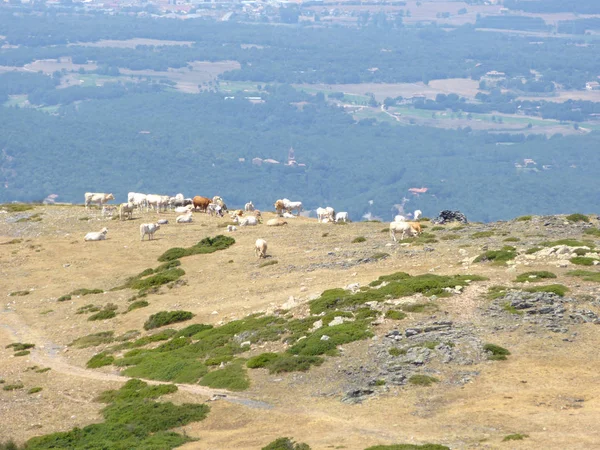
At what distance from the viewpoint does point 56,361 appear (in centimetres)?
4856

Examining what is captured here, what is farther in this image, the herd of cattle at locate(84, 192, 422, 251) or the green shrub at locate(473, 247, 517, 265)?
the herd of cattle at locate(84, 192, 422, 251)

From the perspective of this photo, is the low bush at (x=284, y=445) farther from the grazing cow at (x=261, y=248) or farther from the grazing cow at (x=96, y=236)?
the grazing cow at (x=96, y=236)

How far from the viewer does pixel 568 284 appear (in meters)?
45.6

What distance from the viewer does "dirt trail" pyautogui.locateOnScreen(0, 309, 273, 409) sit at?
39312 mm

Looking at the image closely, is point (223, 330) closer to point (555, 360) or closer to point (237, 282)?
point (237, 282)

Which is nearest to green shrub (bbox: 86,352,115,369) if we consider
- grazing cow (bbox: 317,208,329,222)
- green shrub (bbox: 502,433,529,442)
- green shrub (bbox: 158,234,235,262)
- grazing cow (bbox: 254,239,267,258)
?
grazing cow (bbox: 254,239,267,258)

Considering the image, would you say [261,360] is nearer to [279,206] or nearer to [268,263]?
[268,263]

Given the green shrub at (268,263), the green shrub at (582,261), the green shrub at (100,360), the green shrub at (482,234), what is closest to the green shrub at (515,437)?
the green shrub at (582,261)

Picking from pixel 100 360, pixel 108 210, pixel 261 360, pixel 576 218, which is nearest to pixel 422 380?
pixel 261 360

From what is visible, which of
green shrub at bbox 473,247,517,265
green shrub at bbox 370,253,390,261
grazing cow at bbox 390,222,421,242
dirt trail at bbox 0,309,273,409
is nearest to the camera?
dirt trail at bbox 0,309,273,409

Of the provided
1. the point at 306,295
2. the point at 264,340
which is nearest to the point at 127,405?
the point at 264,340

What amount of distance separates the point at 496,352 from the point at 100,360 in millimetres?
17559

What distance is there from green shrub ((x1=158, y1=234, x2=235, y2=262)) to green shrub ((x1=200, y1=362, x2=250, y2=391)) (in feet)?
79.9

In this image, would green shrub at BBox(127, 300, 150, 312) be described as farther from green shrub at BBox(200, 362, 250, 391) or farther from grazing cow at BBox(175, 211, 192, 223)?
grazing cow at BBox(175, 211, 192, 223)
